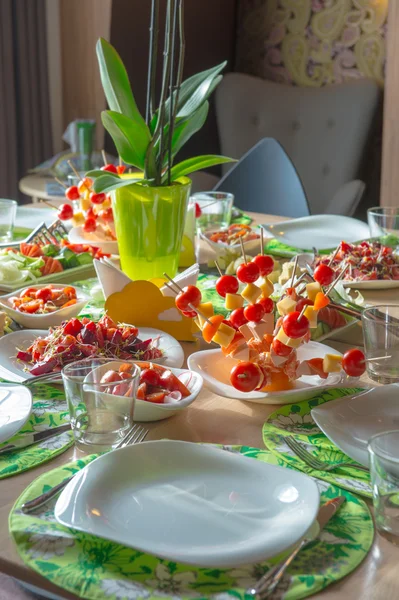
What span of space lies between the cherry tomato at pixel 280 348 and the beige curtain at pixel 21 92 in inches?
127

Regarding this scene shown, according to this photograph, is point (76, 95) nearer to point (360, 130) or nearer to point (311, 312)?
point (360, 130)

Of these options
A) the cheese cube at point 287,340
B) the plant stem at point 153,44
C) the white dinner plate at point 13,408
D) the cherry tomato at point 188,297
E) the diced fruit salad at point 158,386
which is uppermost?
the plant stem at point 153,44

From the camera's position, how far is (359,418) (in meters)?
1.01

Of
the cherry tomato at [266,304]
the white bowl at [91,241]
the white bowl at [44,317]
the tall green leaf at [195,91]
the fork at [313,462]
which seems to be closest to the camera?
the fork at [313,462]

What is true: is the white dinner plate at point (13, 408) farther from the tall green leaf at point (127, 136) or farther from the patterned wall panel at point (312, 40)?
the patterned wall panel at point (312, 40)

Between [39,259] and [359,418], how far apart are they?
0.93 metres

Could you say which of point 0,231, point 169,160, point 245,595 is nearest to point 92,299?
point 169,160

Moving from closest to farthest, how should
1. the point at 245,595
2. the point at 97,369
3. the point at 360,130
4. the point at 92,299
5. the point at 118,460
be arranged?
the point at 245,595 < the point at 118,460 < the point at 97,369 < the point at 92,299 < the point at 360,130

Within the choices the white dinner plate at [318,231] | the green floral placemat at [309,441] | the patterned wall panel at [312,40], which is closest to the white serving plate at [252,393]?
the green floral placemat at [309,441]

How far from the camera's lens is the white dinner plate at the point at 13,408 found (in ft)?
3.12

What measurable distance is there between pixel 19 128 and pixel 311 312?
3.39 meters

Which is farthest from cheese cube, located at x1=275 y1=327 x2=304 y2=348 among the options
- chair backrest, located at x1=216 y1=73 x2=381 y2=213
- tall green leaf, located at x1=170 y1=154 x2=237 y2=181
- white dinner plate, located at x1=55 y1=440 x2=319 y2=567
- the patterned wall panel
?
the patterned wall panel

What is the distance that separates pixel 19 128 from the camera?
409 cm

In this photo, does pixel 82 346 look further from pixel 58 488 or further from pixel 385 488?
pixel 385 488
